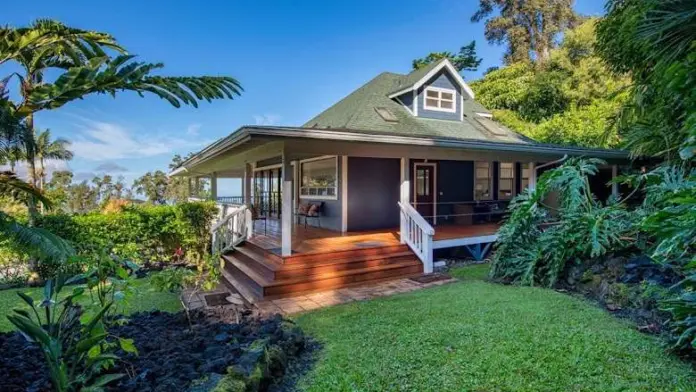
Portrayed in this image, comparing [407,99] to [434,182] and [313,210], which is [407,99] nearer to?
[434,182]

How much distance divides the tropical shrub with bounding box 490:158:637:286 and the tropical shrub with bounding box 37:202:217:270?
7842 millimetres

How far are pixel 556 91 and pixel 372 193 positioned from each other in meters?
15.8

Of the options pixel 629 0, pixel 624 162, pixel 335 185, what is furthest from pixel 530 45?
pixel 335 185

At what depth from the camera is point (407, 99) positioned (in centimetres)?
1343

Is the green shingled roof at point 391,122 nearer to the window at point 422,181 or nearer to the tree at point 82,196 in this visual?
the window at point 422,181

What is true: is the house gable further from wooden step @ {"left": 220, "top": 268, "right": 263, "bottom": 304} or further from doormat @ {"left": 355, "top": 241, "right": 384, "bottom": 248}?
wooden step @ {"left": 220, "top": 268, "right": 263, "bottom": 304}

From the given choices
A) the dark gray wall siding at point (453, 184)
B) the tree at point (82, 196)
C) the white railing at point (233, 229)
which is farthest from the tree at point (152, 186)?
the dark gray wall siding at point (453, 184)

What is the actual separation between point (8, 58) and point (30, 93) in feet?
4.34

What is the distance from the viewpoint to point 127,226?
9750mm

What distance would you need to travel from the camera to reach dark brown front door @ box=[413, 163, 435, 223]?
1169cm

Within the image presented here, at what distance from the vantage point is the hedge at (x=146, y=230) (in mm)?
9077

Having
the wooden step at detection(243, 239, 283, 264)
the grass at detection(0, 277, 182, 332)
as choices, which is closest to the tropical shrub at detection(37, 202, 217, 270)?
the grass at detection(0, 277, 182, 332)

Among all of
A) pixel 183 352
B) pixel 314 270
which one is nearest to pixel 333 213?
pixel 314 270

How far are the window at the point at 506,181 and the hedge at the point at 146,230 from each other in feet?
30.6
